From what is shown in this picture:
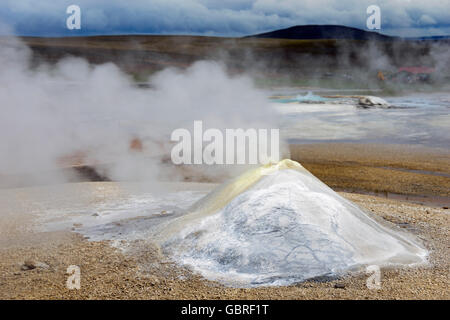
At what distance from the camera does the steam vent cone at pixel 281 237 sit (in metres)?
3.76

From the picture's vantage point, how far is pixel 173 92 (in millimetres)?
14273

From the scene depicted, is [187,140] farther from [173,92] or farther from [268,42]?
[268,42]

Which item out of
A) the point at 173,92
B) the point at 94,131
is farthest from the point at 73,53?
the point at 94,131

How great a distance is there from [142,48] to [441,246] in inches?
1213
